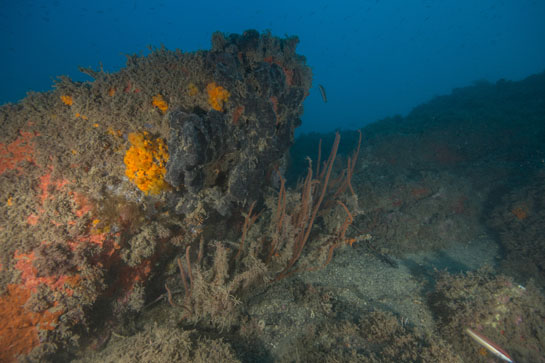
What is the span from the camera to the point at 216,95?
324 centimetres

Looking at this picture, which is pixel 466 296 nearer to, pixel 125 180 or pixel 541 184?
pixel 125 180

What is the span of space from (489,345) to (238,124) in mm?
4368

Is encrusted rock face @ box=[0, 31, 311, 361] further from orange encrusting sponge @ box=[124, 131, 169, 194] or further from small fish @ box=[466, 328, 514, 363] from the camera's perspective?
small fish @ box=[466, 328, 514, 363]

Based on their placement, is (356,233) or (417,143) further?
(417,143)

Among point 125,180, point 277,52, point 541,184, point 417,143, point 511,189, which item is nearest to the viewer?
point 125,180

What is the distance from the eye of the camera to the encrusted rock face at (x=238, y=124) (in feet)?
9.41

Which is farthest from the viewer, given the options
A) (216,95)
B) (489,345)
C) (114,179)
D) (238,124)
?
(238,124)

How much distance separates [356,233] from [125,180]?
4611mm

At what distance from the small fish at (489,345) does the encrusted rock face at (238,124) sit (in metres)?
3.55

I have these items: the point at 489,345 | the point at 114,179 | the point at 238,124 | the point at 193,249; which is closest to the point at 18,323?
the point at 114,179

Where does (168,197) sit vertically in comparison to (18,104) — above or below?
below

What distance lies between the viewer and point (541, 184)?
6.43 metres

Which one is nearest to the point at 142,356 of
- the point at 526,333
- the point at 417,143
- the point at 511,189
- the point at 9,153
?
the point at 9,153

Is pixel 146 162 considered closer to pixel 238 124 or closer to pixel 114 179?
pixel 114 179
